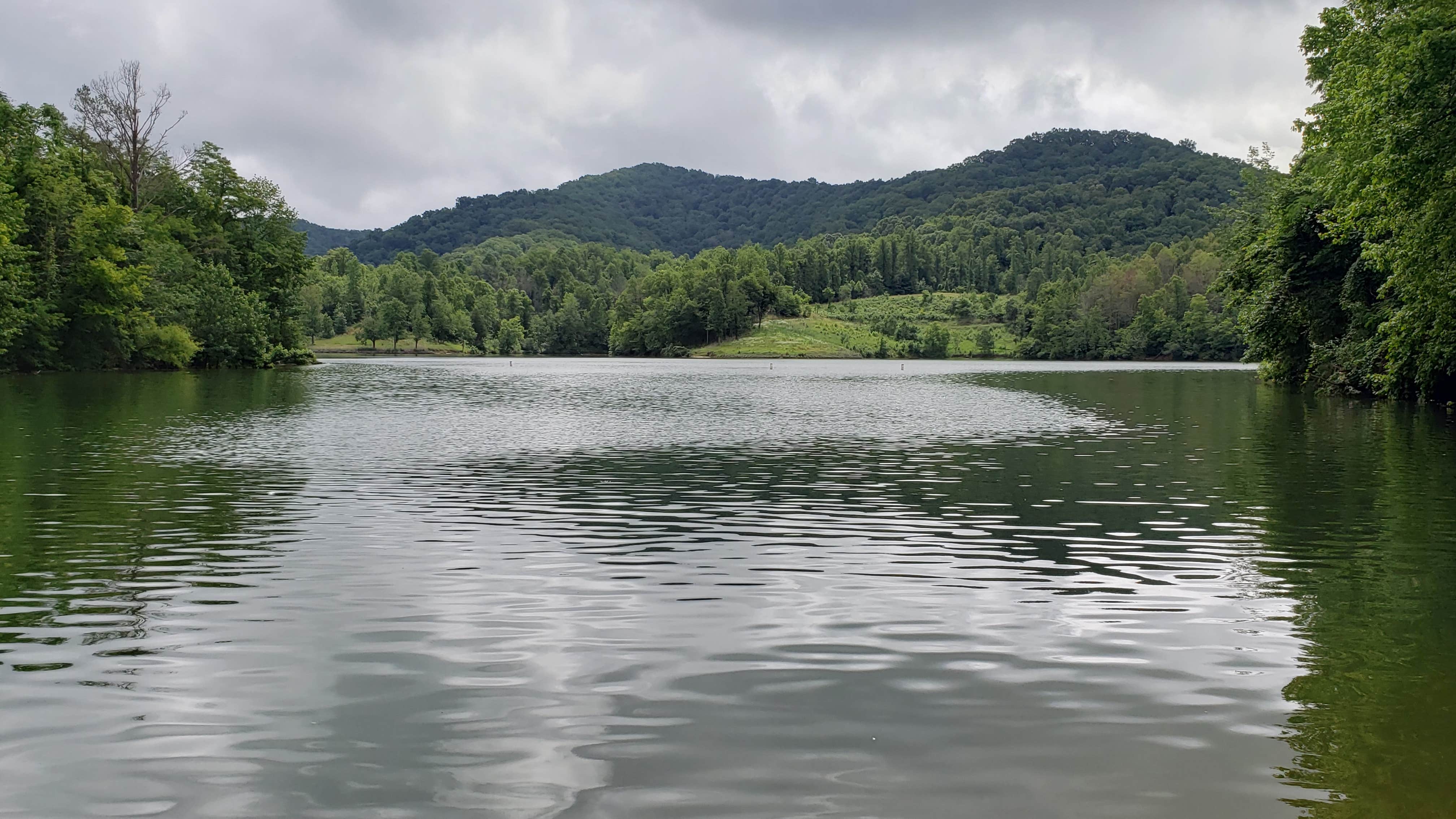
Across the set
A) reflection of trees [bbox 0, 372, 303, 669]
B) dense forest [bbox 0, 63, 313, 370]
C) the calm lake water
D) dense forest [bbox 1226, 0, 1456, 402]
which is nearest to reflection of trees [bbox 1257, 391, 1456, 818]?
the calm lake water

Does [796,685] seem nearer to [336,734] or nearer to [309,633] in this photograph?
[336,734]

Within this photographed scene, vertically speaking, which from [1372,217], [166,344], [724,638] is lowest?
[724,638]

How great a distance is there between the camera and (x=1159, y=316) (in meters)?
195

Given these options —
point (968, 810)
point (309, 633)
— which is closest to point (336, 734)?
point (309, 633)

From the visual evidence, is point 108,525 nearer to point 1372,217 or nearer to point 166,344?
point 1372,217

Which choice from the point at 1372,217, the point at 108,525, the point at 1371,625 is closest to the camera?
the point at 1371,625

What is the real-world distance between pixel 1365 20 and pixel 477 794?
4316 centimetres

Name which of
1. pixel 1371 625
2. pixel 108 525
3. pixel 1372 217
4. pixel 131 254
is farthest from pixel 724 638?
pixel 131 254

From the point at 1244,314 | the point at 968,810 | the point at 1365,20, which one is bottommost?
the point at 968,810

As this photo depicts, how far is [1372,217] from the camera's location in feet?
118

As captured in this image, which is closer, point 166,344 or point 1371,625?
point 1371,625

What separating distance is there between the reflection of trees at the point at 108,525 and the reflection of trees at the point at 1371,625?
1027 cm

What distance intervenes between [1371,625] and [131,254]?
92.5 meters

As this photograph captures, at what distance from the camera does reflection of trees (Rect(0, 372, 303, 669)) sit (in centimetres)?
1154
